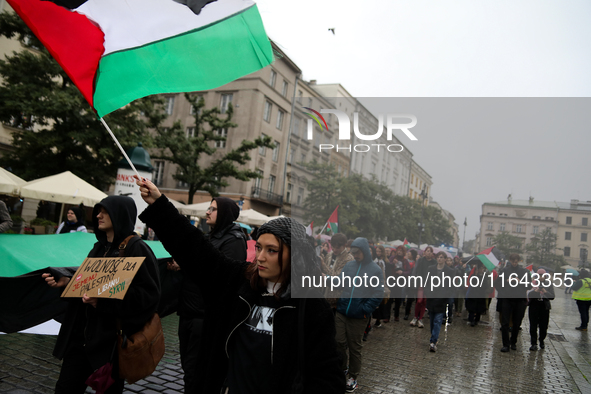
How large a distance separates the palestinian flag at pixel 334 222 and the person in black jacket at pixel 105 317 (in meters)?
1.41

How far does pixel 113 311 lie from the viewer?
2959mm

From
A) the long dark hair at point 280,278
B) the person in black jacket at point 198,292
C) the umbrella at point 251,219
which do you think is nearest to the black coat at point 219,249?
the person in black jacket at point 198,292

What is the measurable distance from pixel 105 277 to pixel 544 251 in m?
3.53

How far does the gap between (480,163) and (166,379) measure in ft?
13.4

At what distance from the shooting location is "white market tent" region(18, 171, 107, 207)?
10805 millimetres

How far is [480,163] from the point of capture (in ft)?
11.1

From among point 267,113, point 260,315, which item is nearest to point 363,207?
point 260,315

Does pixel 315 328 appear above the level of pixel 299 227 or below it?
below

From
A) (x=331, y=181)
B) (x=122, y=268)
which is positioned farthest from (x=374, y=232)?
(x=122, y=268)

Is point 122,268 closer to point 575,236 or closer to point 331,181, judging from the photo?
point 331,181

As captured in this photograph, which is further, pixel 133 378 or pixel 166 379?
pixel 166 379

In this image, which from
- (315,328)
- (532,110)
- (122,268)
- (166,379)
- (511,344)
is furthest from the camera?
(511,344)

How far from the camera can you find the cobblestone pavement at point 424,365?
15.4 feet

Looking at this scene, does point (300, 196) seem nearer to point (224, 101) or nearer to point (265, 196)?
point (265, 196)
